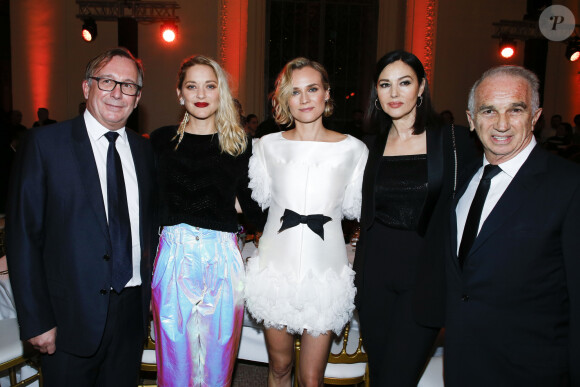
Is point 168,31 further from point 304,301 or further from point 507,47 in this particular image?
point 304,301

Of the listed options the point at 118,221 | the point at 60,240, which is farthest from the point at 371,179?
the point at 60,240

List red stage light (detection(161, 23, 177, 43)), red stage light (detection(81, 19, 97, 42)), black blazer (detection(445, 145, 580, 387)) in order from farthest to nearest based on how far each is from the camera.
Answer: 1. red stage light (detection(161, 23, 177, 43))
2. red stage light (detection(81, 19, 97, 42))
3. black blazer (detection(445, 145, 580, 387))

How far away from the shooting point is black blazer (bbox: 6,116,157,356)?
165 cm

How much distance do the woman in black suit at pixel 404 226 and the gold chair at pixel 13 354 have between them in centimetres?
185

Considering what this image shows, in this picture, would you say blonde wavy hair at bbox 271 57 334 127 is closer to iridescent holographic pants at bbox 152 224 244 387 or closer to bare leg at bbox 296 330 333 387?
iridescent holographic pants at bbox 152 224 244 387

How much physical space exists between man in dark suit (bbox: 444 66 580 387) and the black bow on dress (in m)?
0.59

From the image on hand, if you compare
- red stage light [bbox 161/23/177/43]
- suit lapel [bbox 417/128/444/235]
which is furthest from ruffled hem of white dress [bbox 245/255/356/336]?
red stage light [bbox 161/23/177/43]

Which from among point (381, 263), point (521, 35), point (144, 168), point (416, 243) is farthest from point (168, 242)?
point (521, 35)

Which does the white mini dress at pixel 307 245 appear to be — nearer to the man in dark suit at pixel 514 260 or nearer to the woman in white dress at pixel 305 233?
the woman in white dress at pixel 305 233

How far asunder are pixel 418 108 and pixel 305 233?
0.82 m

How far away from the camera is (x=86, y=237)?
173 cm

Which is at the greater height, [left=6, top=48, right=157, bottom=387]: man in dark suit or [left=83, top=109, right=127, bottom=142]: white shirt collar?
[left=83, top=109, right=127, bottom=142]: white shirt collar

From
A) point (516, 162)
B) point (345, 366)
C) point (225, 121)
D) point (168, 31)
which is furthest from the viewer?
point (168, 31)

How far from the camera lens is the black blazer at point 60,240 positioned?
165 centimetres
